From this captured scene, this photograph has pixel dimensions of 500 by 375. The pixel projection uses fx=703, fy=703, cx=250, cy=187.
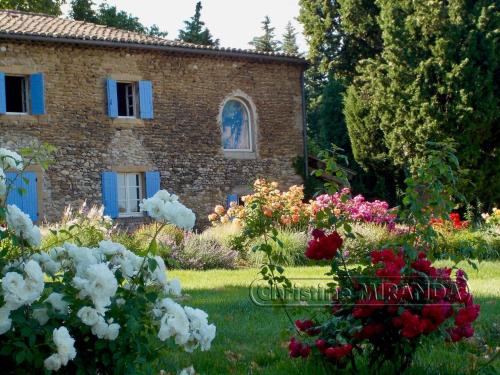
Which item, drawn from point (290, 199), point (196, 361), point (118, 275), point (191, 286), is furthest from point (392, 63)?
point (118, 275)

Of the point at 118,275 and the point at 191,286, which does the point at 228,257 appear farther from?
the point at 118,275

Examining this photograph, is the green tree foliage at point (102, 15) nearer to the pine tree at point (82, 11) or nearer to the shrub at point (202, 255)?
the pine tree at point (82, 11)

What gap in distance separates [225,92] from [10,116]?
21.1ft

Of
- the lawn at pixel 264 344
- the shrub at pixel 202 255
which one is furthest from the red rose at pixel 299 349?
the shrub at pixel 202 255

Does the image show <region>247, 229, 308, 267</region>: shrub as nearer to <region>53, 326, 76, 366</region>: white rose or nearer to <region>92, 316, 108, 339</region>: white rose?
<region>92, 316, 108, 339</region>: white rose

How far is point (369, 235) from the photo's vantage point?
14.4 meters

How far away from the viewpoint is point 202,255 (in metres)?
13.1

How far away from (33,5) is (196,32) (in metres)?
15.2

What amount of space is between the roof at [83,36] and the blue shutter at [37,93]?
97 centimetres

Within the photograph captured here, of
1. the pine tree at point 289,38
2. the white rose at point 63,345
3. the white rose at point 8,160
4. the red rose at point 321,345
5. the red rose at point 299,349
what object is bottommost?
the red rose at point 299,349

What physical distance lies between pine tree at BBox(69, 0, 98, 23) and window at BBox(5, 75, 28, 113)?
49.8 feet

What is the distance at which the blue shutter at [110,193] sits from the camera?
18.7 m

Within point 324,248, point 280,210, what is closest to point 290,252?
point 280,210

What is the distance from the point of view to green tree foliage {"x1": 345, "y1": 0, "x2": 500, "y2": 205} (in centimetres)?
2133
